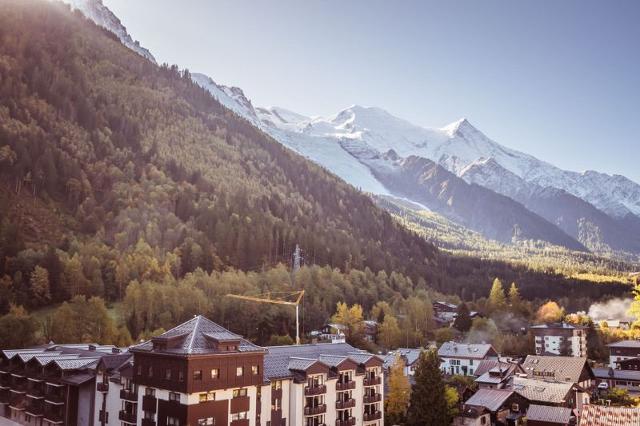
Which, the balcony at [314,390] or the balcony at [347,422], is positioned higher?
the balcony at [314,390]

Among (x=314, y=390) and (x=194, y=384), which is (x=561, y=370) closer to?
(x=314, y=390)

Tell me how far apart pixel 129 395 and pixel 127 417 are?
2.05 metres

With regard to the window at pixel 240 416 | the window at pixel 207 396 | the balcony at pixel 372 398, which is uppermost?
the window at pixel 207 396

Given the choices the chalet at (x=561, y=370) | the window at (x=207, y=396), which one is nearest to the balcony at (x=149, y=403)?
the window at (x=207, y=396)

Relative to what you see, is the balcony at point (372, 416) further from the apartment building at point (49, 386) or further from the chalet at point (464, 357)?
the chalet at point (464, 357)

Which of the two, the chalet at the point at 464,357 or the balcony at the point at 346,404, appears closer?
the balcony at the point at 346,404

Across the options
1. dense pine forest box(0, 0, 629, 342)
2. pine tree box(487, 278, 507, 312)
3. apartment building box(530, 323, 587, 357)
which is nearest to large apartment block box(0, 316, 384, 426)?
dense pine forest box(0, 0, 629, 342)

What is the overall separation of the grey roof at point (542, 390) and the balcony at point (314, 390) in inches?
1407

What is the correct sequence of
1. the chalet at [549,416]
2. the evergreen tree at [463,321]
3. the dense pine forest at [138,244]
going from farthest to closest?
the evergreen tree at [463,321] → the dense pine forest at [138,244] → the chalet at [549,416]

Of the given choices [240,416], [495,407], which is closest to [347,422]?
[240,416]

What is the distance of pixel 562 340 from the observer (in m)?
140

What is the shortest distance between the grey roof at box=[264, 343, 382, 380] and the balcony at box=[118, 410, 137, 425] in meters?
13.1

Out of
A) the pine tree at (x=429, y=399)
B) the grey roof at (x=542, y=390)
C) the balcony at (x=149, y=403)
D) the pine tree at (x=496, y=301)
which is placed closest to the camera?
the balcony at (x=149, y=403)

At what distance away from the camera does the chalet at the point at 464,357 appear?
114 metres
